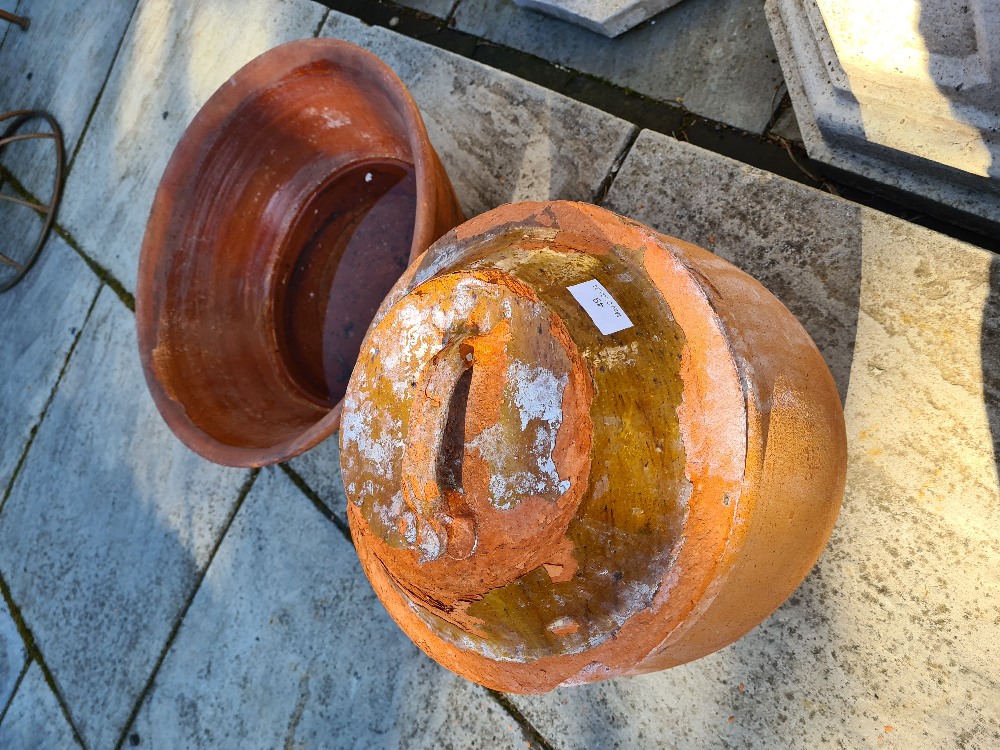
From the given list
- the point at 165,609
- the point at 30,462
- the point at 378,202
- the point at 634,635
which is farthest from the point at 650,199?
the point at 30,462

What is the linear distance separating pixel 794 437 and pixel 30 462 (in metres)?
2.94

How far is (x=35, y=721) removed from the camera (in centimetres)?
254

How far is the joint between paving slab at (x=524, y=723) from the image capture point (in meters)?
1.70

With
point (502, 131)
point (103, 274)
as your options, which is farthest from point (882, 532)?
point (103, 274)

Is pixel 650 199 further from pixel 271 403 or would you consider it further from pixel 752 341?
pixel 271 403

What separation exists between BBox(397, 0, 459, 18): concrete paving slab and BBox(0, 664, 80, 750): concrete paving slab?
2756mm

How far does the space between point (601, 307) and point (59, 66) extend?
11.1ft

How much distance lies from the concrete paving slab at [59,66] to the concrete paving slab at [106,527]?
96 cm

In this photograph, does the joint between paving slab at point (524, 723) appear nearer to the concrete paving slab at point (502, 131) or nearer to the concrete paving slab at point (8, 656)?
the concrete paving slab at point (502, 131)

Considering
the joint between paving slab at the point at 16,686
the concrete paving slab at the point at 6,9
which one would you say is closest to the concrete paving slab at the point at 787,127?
the joint between paving slab at the point at 16,686

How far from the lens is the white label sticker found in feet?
3.09

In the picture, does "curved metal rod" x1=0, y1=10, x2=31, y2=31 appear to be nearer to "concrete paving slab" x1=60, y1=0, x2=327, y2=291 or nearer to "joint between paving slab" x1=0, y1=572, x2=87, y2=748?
"concrete paving slab" x1=60, y1=0, x2=327, y2=291

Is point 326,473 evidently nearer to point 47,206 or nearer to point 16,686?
point 16,686

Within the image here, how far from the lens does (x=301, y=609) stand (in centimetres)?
208
